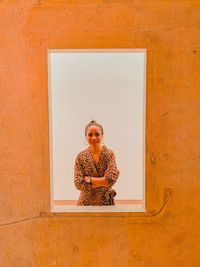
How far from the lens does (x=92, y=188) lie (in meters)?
2.63

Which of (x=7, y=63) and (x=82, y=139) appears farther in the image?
(x=82, y=139)

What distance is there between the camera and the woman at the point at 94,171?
2.58 meters

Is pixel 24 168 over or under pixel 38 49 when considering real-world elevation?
under

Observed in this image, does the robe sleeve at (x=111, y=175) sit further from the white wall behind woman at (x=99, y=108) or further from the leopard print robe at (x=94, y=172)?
the white wall behind woman at (x=99, y=108)

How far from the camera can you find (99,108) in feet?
13.6

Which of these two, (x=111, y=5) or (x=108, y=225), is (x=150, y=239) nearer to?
(x=108, y=225)

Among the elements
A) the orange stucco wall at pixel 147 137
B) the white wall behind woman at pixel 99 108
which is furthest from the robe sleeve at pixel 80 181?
the white wall behind woman at pixel 99 108

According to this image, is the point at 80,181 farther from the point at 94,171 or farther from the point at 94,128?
the point at 94,128

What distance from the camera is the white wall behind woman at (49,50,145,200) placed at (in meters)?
3.97

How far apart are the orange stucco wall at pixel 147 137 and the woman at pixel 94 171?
349 mm

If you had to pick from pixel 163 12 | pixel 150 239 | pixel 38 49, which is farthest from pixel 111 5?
pixel 150 239

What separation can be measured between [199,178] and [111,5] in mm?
1364

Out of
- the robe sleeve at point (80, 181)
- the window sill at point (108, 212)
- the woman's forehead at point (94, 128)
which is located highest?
the woman's forehead at point (94, 128)

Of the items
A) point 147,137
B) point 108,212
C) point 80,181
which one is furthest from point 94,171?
point 147,137
